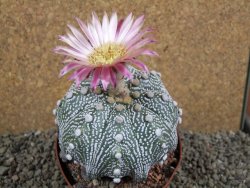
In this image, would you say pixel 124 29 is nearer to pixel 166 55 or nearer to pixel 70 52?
pixel 70 52

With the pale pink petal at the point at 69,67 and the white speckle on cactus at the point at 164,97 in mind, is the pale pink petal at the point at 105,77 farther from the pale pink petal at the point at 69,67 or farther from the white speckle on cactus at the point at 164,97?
the white speckle on cactus at the point at 164,97

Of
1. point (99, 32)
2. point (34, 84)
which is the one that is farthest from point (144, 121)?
point (34, 84)

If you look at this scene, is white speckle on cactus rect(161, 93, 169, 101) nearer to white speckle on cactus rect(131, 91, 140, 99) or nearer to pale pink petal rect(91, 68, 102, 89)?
white speckle on cactus rect(131, 91, 140, 99)

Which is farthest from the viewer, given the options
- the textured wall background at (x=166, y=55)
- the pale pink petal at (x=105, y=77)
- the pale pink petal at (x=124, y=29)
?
the textured wall background at (x=166, y=55)

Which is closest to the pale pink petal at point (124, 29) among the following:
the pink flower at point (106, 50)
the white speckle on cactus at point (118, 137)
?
the pink flower at point (106, 50)

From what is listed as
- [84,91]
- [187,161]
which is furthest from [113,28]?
[187,161]

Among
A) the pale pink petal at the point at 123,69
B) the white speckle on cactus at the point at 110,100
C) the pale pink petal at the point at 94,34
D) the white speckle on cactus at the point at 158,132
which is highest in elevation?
the pale pink petal at the point at 94,34

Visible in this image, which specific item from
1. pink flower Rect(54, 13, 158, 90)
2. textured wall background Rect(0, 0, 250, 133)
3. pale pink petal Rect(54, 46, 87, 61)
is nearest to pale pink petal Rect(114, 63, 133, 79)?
pink flower Rect(54, 13, 158, 90)
